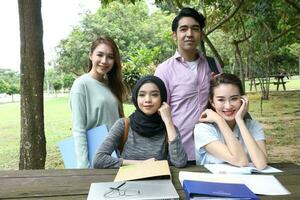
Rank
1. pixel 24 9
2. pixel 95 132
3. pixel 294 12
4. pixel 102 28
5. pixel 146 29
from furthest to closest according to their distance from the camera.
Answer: pixel 146 29
pixel 102 28
pixel 294 12
pixel 24 9
pixel 95 132

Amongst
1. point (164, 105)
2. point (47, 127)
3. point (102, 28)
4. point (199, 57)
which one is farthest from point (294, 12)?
point (102, 28)

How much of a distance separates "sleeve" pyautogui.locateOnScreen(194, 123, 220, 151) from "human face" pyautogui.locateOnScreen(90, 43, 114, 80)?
0.78 meters

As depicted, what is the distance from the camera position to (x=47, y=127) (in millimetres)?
9766

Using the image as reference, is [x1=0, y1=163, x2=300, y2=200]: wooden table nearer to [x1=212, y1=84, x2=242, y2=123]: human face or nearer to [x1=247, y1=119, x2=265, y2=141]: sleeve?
[x1=247, y1=119, x2=265, y2=141]: sleeve

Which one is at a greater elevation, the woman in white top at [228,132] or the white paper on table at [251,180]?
the woman in white top at [228,132]

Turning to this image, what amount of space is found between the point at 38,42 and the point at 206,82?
146cm

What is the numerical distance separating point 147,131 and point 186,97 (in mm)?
508

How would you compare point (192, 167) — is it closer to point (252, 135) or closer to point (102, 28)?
point (252, 135)

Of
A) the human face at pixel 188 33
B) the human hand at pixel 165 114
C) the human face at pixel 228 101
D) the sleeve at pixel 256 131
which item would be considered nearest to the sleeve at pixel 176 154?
the human hand at pixel 165 114

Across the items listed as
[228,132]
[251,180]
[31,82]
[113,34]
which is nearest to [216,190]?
[251,180]

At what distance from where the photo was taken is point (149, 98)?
205 centimetres

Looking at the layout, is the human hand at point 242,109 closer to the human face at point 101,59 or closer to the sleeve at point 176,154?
the sleeve at point 176,154

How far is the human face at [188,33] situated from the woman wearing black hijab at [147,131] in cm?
46

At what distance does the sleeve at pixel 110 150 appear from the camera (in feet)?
6.35
